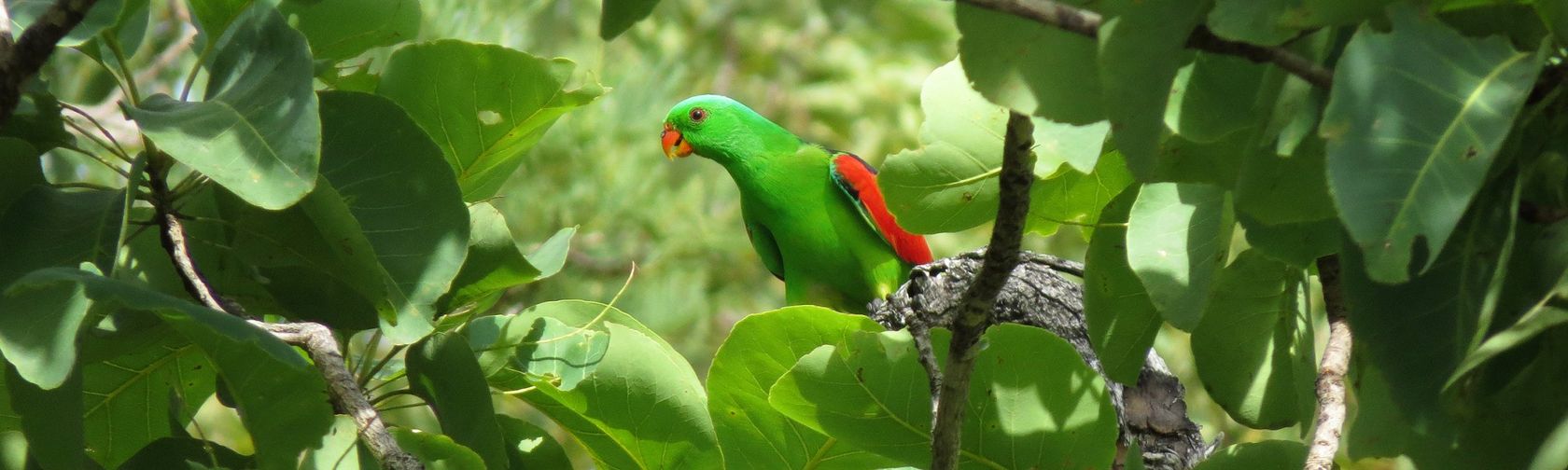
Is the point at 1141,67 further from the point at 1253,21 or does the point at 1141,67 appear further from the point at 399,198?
the point at 399,198

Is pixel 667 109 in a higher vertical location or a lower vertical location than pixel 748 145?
lower

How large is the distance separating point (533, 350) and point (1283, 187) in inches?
33.6

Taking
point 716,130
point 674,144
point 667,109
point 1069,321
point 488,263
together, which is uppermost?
point 488,263

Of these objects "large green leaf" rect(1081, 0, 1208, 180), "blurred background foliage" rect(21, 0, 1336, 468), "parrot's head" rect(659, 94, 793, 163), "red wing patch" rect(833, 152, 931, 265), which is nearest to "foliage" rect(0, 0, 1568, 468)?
"large green leaf" rect(1081, 0, 1208, 180)

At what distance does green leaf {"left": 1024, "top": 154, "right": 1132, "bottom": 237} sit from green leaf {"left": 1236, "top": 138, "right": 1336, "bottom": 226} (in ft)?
1.80

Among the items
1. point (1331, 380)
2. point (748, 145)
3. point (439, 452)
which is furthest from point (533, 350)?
point (748, 145)

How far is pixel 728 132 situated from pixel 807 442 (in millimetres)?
2918

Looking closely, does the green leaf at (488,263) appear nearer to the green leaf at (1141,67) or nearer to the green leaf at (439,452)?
the green leaf at (439,452)

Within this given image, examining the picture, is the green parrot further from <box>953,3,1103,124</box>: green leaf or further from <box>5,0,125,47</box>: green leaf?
<box>953,3,1103,124</box>: green leaf

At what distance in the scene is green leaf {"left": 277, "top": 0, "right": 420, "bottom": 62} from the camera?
130 centimetres

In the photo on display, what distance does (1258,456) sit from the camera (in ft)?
4.22

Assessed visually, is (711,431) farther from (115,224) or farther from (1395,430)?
(1395,430)

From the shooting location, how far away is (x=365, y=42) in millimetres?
1349

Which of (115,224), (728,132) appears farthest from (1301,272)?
(728,132)
